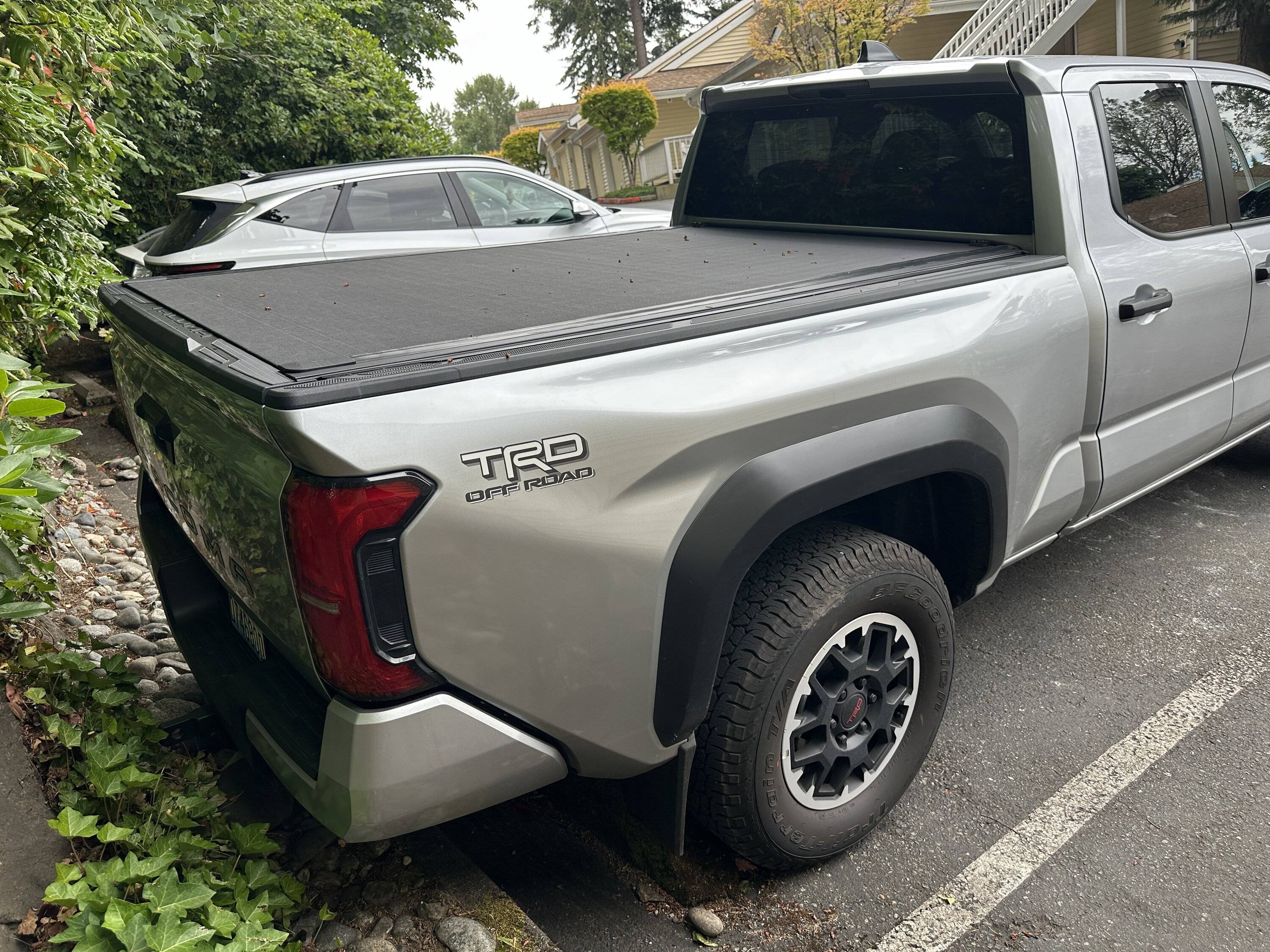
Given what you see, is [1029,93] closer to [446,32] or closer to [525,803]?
[525,803]

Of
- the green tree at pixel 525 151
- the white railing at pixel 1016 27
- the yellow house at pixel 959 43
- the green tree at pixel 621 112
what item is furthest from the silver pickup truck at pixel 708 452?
the green tree at pixel 525 151

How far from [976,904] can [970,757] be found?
0.63 m

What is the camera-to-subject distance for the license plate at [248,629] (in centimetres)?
233

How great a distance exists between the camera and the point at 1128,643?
353 cm

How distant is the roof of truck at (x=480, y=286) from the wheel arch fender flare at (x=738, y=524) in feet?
1.84

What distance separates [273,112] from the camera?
10492 mm

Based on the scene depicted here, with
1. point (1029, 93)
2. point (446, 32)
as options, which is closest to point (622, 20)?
point (446, 32)

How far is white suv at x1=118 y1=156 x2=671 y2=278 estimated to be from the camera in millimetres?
7180

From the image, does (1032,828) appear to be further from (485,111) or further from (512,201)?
(485,111)

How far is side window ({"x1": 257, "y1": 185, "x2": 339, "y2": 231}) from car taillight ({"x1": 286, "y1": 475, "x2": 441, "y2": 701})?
6340 millimetres

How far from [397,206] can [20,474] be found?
6313 mm

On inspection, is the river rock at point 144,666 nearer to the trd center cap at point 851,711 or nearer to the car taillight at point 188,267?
the trd center cap at point 851,711

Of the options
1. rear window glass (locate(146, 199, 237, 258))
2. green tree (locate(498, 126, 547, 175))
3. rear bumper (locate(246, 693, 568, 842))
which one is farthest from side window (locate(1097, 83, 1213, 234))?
green tree (locate(498, 126, 547, 175))

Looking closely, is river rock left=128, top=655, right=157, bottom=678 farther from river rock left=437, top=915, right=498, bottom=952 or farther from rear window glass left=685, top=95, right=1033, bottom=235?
rear window glass left=685, top=95, right=1033, bottom=235
